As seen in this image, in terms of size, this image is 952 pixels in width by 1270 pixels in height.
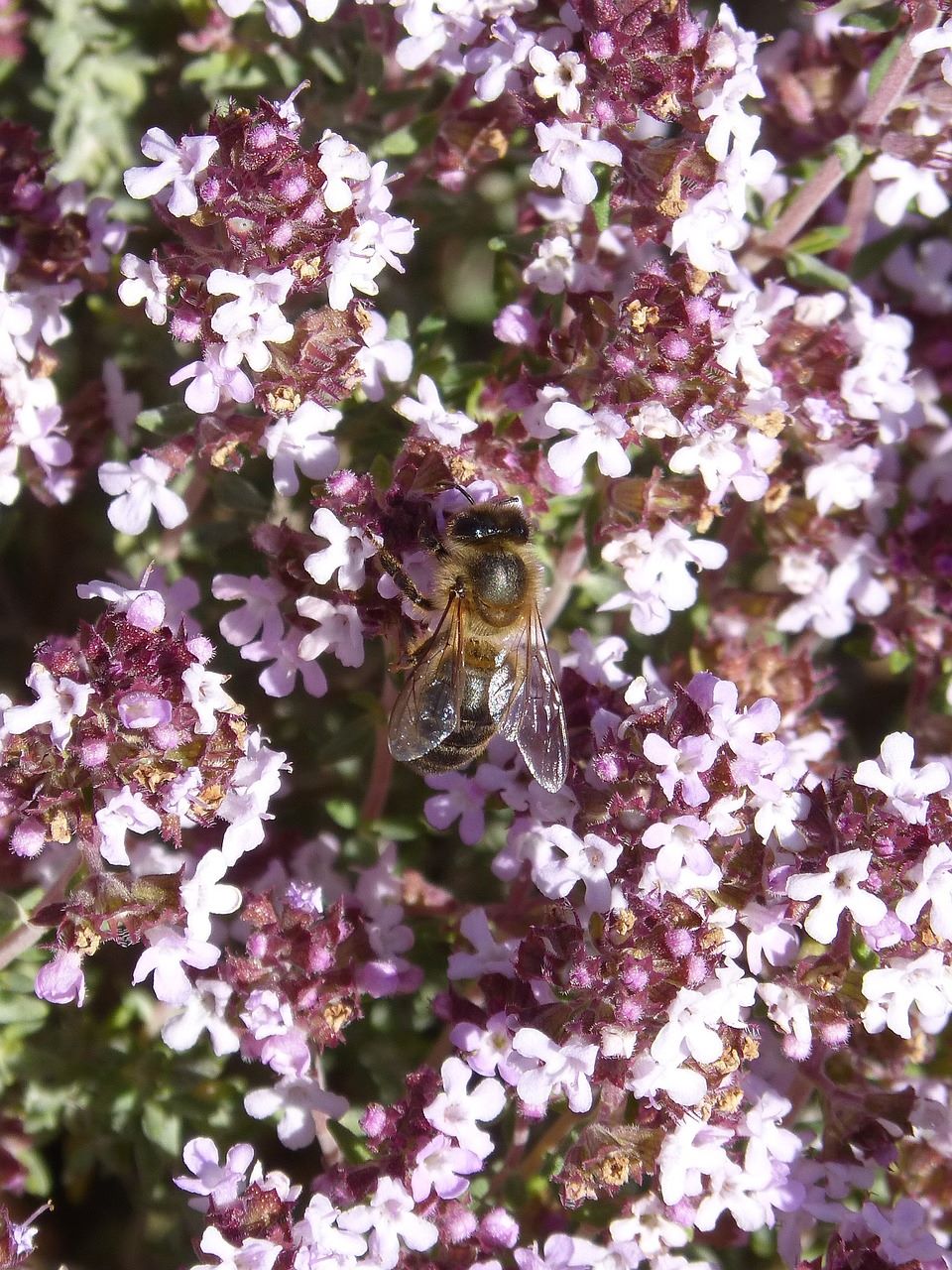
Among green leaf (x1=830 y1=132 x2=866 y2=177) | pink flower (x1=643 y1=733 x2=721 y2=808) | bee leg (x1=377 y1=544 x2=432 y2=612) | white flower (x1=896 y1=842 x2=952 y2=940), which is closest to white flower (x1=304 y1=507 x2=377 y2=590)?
bee leg (x1=377 y1=544 x2=432 y2=612)

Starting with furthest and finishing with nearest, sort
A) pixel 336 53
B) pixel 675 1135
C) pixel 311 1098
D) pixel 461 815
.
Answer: pixel 336 53 < pixel 461 815 < pixel 311 1098 < pixel 675 1135

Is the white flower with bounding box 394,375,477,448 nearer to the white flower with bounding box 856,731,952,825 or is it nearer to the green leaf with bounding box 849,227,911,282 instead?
the white flower with bounding box 856,731,952,825

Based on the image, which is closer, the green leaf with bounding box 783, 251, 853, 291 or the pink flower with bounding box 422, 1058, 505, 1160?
the pink flower with bounding box 422, 1058, 505, 1160

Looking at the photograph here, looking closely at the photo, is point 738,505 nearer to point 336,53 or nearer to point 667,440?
point 667,440

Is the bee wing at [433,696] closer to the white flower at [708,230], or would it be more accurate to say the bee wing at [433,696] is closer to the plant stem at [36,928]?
the plant stem at [36,928]

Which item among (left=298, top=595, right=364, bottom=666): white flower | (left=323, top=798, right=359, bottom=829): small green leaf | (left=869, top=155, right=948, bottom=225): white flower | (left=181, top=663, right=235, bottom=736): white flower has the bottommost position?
(left=323, top=798, right=359, bottom=829): small green leaf

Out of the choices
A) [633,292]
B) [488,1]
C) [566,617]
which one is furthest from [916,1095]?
[488,1]
